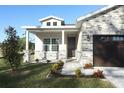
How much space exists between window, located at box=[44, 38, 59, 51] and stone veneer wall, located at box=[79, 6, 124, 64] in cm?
727

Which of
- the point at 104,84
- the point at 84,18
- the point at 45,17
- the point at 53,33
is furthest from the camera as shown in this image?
the point at 45,17

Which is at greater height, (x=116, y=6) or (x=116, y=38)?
(x=116, y=6)

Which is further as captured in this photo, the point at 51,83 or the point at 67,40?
the point at 67,40

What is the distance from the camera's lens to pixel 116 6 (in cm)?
1691

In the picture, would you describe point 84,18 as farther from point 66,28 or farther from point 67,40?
point 67,40

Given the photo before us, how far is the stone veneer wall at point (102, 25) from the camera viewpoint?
1705 cm

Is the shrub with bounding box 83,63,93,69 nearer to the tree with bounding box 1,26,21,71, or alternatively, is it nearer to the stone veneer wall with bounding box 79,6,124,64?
the stone veneer wall with bounding box 79,6,124,64

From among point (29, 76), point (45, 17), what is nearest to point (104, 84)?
point (29, 76)

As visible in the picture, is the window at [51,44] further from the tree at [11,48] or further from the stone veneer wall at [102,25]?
the tree at [11,48]

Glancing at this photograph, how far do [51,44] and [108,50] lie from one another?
7.94 m

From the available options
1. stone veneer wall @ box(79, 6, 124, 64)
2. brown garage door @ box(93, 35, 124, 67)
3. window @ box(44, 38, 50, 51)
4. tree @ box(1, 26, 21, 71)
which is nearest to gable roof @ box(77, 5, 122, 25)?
stone veneer wall @ box(79, 6, 124, 64)

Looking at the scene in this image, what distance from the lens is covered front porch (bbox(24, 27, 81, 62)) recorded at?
22539 millimetres

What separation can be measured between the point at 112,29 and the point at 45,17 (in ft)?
34.4

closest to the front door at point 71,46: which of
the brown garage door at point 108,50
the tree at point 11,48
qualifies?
the brown garage door at point 108,50
